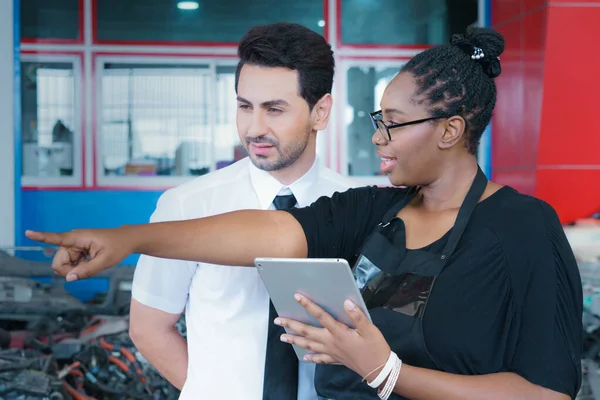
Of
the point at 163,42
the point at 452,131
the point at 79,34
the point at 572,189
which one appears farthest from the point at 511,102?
the point at 452,131

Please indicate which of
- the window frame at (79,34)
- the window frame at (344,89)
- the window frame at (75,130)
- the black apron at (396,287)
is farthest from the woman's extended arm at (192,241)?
the window frame at (79,34)

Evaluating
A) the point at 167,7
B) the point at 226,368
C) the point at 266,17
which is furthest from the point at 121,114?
the point at 226,368

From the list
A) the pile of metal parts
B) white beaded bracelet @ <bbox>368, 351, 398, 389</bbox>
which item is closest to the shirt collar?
white beaded bracelet @ <bbox>368, 351, 398, 389</bbox>

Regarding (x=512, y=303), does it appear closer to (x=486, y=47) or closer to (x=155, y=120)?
(x=486, y=47)

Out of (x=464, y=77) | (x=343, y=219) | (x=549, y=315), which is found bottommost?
(x=549, y=315)

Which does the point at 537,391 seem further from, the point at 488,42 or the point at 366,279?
the point at 488,42

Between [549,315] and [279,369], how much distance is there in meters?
0.61

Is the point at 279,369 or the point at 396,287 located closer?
the point at 396,287

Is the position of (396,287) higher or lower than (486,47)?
lower

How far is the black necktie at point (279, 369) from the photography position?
163 cm

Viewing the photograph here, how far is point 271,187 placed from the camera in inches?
71.1

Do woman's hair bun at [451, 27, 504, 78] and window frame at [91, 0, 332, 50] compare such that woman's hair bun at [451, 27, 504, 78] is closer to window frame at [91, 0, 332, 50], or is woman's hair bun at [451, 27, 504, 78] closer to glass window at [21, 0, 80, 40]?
window frame at [91, 0, 332, 50]

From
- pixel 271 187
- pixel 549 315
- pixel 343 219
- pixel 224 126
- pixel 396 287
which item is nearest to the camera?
pixel 549 315

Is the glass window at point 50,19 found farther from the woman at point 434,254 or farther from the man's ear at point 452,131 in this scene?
the man's ear at point 452,131
